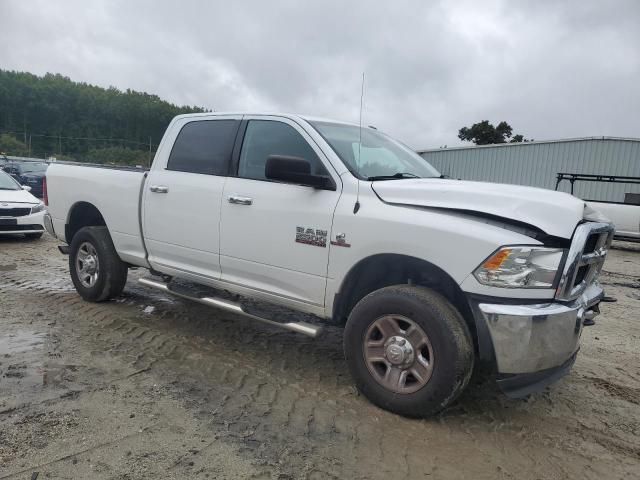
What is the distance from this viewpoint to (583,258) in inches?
126

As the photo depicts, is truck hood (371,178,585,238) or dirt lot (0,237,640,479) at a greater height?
truck hood (371,178,585,238)

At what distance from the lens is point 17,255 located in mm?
8492

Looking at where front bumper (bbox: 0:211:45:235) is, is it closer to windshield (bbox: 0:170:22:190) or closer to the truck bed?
windshield (bbox: 0:170:22:190)

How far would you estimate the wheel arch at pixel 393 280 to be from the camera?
329 cm

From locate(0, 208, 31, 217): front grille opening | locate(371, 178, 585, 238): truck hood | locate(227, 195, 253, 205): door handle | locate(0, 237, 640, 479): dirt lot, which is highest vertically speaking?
locate(371, 178, 585, 238): truck hood

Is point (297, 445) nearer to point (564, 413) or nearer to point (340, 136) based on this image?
point (564, 413)

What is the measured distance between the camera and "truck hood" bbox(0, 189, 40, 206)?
31.7 feet

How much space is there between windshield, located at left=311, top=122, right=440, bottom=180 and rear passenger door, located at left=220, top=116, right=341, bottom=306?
0.19m

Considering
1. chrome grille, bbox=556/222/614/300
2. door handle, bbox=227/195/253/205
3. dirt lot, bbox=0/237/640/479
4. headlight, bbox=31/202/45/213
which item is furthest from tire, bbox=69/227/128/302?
headlight, bbox=31/202/45/213

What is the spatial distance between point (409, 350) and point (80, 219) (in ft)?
14.4

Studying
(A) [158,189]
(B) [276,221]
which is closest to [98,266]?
(A) [158,189]

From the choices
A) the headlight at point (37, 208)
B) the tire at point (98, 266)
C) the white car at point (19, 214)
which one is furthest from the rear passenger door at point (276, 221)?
the headlight at point (37, 208)

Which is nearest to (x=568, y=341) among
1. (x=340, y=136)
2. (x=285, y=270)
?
(x=285, y=270)

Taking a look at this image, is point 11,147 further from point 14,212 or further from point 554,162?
point 554,162
